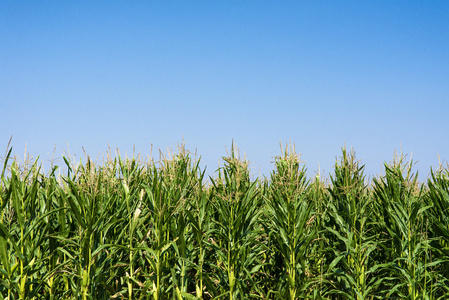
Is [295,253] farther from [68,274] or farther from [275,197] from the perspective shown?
[68,274]

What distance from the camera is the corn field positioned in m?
5.21

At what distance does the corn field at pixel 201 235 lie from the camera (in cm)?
521

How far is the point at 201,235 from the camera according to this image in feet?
19.2

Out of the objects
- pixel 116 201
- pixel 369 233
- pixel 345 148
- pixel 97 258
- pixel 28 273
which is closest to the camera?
pixel 28 273

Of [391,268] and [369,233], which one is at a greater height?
[369,233]

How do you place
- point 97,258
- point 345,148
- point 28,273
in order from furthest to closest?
point 345,148
point 97,258
point 28,273

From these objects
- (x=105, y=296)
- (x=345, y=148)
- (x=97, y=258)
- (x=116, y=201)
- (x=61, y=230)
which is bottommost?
(x=105, y=296)

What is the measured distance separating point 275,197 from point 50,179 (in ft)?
11.0

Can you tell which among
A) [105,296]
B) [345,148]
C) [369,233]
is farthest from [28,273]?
[369,233]

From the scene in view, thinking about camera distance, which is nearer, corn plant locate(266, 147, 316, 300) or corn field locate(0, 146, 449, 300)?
corn field locate(0, 146, 449, 300)

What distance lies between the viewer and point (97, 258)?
530 centimetres

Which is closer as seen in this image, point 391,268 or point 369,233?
point 391,268

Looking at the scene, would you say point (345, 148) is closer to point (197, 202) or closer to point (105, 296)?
point (197, 202)

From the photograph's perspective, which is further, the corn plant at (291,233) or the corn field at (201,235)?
the corn plant at (291,233)
